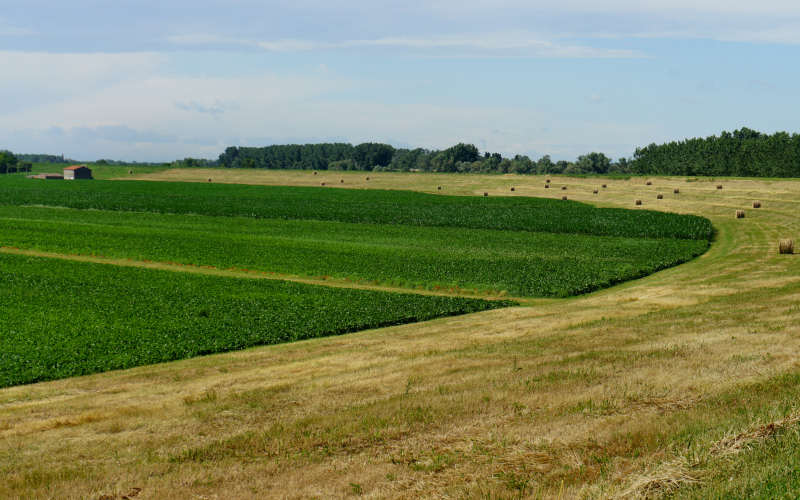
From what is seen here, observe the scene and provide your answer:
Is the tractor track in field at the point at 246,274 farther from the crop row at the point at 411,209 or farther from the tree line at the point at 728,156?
the tree line at the point at 728,156

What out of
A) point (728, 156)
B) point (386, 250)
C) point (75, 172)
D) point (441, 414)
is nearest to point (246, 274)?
point (386, 250)

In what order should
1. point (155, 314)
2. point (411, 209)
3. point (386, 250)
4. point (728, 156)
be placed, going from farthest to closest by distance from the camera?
1. point (728, 156)
2. point (411, 209)
3. point (386, 250)
4. point (155, 314)

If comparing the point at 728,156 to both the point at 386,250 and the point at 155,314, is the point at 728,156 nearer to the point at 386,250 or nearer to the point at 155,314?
the point at 386,250

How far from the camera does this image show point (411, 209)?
85938 mm

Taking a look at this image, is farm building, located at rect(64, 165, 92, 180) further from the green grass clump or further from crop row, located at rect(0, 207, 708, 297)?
the green grass clump

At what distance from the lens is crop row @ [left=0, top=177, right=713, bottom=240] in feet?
212

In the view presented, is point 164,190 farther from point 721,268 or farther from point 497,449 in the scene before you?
point 497,449

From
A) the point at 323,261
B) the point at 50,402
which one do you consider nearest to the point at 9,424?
→ the point at 50,402

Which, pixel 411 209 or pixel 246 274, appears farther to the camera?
pixel 411 209

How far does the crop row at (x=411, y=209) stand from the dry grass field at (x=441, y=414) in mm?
38591

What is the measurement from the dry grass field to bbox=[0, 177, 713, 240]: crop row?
38591 mm

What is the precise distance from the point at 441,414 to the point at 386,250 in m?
36.3

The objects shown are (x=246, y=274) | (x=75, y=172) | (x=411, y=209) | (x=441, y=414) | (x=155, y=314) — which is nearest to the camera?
(x=441, y=414)

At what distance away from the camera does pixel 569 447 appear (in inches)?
464
